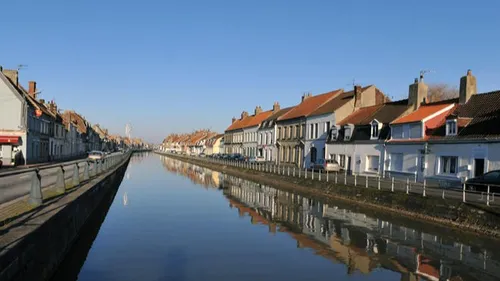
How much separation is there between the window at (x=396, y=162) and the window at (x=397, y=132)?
143 cm

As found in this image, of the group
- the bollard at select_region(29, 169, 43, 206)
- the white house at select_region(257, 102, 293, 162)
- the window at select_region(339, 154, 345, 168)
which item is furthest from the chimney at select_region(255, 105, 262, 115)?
the bollard at select_region(29, 169, 43, 206)

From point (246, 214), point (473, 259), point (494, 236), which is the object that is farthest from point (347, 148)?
point (473, 259)

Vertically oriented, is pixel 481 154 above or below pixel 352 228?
above

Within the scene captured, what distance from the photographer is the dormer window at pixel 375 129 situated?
36875 millimetres

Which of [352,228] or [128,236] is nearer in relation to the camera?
[128,236]

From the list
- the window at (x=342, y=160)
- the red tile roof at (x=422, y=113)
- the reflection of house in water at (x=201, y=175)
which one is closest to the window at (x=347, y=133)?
the window at (x=342, y=160)

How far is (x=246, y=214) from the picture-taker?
77.4 ft

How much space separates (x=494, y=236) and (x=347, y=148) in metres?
24.0

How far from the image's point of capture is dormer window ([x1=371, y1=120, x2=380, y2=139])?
36875 millimetres

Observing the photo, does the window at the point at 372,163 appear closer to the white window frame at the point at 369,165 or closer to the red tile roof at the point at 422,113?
the white window frame at the point at 369,165

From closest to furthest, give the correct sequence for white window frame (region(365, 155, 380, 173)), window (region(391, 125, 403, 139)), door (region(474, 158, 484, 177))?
door (region(474, 158, 484, 177)) < window (region(391, 125, 403, 139)) < white window frame (region(365, 155, 380, 173))

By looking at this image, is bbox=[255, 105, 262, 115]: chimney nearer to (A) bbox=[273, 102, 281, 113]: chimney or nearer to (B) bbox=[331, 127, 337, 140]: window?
(A) bbox=[273, 102, 281, 113]: chimney

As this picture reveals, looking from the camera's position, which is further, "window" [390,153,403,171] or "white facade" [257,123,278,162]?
"white facade" [257,123,278,162]

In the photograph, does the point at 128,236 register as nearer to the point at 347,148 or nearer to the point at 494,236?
the point at 494,236
